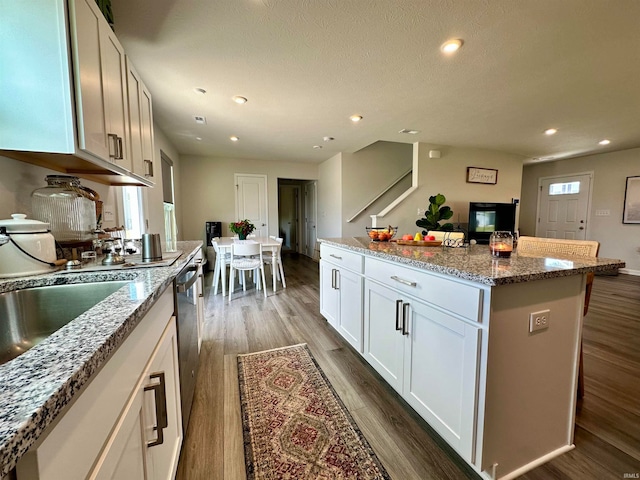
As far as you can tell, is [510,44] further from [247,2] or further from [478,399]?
[478,399]

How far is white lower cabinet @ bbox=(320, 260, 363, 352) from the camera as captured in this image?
2049mm

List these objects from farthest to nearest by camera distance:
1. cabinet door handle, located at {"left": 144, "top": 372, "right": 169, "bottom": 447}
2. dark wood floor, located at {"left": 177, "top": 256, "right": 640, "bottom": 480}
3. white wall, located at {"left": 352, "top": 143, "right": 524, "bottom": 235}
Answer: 1. white wall, located at {"left": 352, "top": 143, "right": 524, "bottom": 235}
2. dark wood floor, located at {"left": 177, "top": 256, "right": 640, "bottom": 480}
3. cabinet door handle, located at {"left": 144, "top": 372, "right": 169, "bottom": 447}

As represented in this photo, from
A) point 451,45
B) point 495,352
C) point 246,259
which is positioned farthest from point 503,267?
point 246,259

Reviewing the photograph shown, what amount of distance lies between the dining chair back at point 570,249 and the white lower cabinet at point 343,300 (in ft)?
3.67

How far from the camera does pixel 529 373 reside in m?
1.16

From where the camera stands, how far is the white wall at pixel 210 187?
5.78 m

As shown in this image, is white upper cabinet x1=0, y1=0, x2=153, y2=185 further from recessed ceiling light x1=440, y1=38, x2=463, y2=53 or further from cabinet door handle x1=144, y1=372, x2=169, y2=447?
recessed ceiling light x1=440, y1=38, x2=463, y2=53

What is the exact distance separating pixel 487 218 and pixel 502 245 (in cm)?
439

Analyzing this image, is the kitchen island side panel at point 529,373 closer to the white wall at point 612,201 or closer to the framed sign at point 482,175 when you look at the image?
the framed sign at point 482,175

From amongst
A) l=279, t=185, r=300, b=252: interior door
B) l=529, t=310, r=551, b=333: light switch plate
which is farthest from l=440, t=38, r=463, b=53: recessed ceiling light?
l=279, t=185, r=300, b=252: interior door

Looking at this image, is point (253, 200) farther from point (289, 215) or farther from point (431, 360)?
point (431, 360)

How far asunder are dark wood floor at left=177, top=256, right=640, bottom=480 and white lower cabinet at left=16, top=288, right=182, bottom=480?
1.14 ft

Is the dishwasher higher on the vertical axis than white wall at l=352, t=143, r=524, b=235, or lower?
lower

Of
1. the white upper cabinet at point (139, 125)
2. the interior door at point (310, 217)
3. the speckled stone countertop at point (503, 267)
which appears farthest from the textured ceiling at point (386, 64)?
the interior door at point (310, 217)
